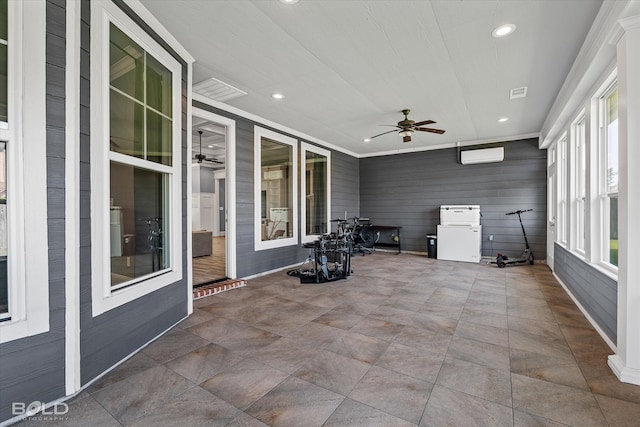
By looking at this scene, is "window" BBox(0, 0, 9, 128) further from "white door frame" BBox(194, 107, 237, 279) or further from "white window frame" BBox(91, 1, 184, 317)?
"white door frame" BBox(194, 107, 237, 279)

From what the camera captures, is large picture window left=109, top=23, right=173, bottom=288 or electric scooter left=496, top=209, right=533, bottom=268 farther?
electric scooter left=496, top=209, right=533, bottom=268

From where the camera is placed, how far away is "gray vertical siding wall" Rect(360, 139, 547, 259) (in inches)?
257

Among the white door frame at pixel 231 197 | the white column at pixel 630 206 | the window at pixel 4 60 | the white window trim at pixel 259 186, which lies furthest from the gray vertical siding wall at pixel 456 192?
the window at pixel 4 60

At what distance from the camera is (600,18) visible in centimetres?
240

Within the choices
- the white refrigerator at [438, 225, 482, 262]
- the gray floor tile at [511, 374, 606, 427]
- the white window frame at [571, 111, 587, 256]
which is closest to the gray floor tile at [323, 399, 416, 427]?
the gray floor tile at [511, 374, 606, 427]

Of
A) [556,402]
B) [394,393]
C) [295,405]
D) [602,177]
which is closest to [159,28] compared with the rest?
[295,405]

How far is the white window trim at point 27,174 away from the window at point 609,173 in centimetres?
452

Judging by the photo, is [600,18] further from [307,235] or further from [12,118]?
[307,235]

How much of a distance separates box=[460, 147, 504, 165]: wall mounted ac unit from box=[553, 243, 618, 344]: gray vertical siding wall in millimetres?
2947

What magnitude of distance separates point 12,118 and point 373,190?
24.9 feet

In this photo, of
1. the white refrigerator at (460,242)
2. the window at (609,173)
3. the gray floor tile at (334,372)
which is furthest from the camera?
the white refrigerator at (460,242)

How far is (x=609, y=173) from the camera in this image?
2.91 m

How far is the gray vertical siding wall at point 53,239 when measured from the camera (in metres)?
1.72

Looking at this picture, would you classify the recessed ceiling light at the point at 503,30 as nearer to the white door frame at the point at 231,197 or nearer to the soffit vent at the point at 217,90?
the soffit vent at the point at 217,90
